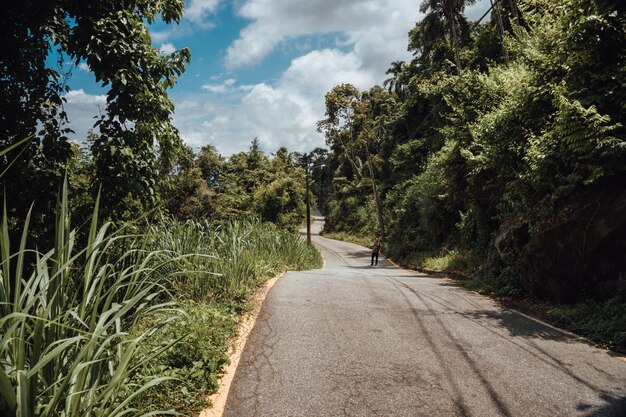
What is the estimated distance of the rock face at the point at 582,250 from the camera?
6211 millimetres

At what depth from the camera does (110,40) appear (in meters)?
4.76

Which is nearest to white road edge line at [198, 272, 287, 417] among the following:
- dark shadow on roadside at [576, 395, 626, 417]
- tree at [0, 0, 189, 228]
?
tree at [0, 0, 189, 228]

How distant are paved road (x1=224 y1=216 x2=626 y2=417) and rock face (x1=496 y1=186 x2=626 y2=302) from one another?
1430 mm

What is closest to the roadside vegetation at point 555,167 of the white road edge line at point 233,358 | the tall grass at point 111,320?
the white road edge line at point 233,358

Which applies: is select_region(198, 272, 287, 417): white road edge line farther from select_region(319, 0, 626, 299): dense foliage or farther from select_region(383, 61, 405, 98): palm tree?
select_region(383, 61, 405, 98): palm tree

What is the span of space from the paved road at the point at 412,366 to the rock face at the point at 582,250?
4.69 feet

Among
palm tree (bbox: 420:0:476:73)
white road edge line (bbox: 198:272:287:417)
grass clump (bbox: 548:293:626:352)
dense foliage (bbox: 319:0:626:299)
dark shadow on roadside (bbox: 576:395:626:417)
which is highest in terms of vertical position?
palm tree (bbox: 420:0:476:73)

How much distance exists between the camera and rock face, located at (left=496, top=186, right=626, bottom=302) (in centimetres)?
621

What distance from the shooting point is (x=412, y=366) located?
416cm

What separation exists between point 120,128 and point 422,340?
5098 millimetres

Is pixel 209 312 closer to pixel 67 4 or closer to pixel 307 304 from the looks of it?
pixel 307 304

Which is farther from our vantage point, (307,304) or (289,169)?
(289,169)

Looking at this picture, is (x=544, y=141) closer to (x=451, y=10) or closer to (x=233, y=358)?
(x=233, y=358)

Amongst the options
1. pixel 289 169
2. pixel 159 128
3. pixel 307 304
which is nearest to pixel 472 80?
pixel 307 304
